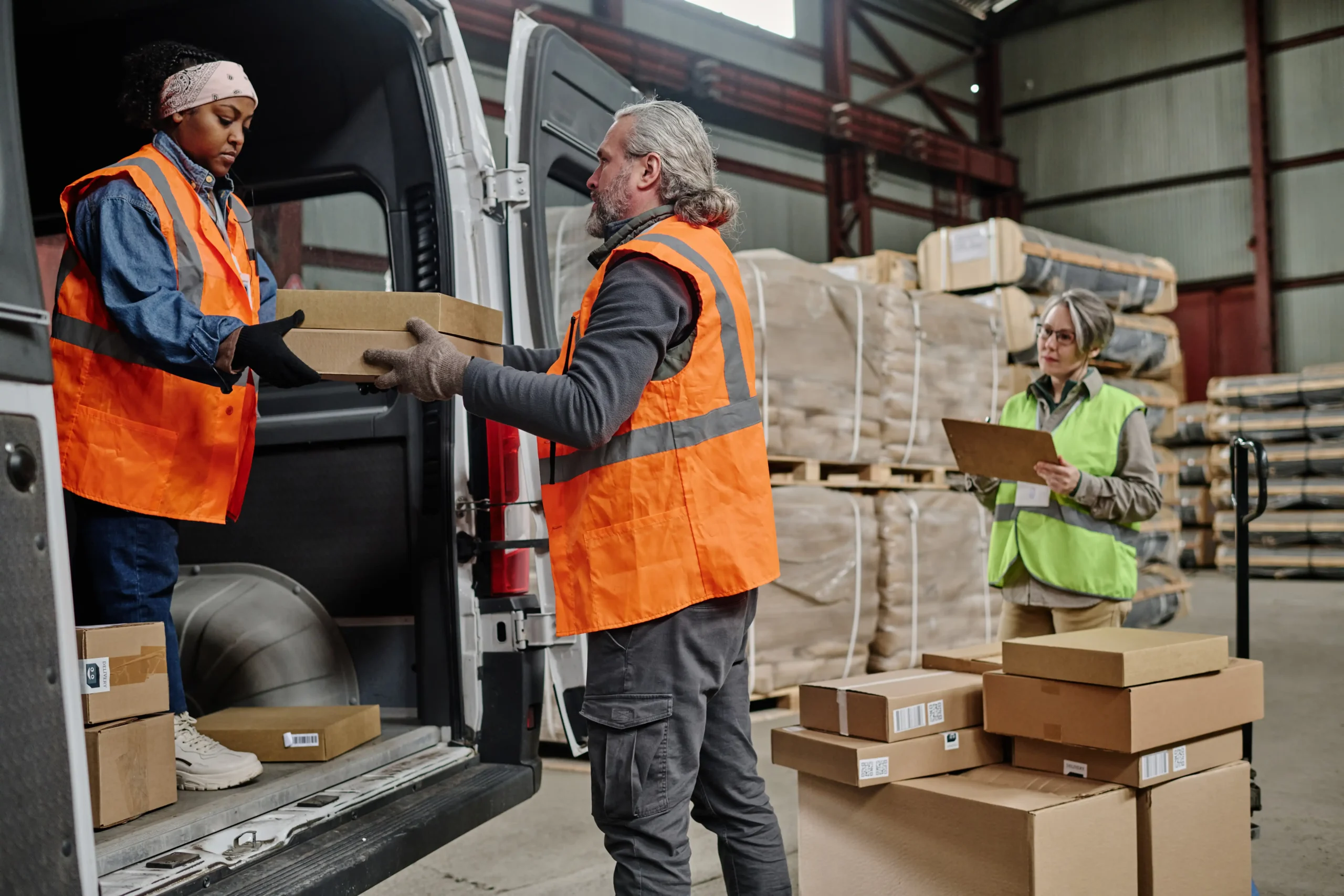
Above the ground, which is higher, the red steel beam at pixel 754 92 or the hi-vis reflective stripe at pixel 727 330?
the red steel beam at pixel 754 92

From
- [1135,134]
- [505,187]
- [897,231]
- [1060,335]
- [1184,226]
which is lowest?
[1060,335]

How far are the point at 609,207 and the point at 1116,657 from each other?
1.38m

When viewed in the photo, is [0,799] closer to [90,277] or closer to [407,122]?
[90,277]

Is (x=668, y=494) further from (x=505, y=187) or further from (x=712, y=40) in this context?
(x=712, y=40)

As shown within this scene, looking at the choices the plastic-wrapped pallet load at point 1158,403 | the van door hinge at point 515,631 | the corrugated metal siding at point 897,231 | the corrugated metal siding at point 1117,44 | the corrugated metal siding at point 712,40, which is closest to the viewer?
the van door hinge at point 515,631

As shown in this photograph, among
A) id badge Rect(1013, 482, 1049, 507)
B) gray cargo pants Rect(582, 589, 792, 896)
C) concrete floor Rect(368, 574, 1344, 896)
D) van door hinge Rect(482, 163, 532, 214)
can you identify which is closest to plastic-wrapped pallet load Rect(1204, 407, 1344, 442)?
concrete floor Rect(368, 574, 1344, 896)

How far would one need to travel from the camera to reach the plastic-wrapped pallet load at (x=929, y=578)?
19.2 feet

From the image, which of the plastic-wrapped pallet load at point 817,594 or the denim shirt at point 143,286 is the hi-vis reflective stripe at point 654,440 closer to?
the denim shirt at point 143,286

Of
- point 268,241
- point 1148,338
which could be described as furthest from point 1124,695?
point 1148,338

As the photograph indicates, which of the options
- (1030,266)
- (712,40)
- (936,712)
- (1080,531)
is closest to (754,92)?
(712,40)

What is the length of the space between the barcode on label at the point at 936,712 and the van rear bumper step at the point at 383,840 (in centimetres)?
94

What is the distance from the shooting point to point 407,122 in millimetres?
2930

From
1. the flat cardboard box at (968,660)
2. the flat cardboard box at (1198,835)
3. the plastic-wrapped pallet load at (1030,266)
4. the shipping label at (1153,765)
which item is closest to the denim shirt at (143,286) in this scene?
the flat cardboard box at (968,660)

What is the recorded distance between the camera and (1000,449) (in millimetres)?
3018
